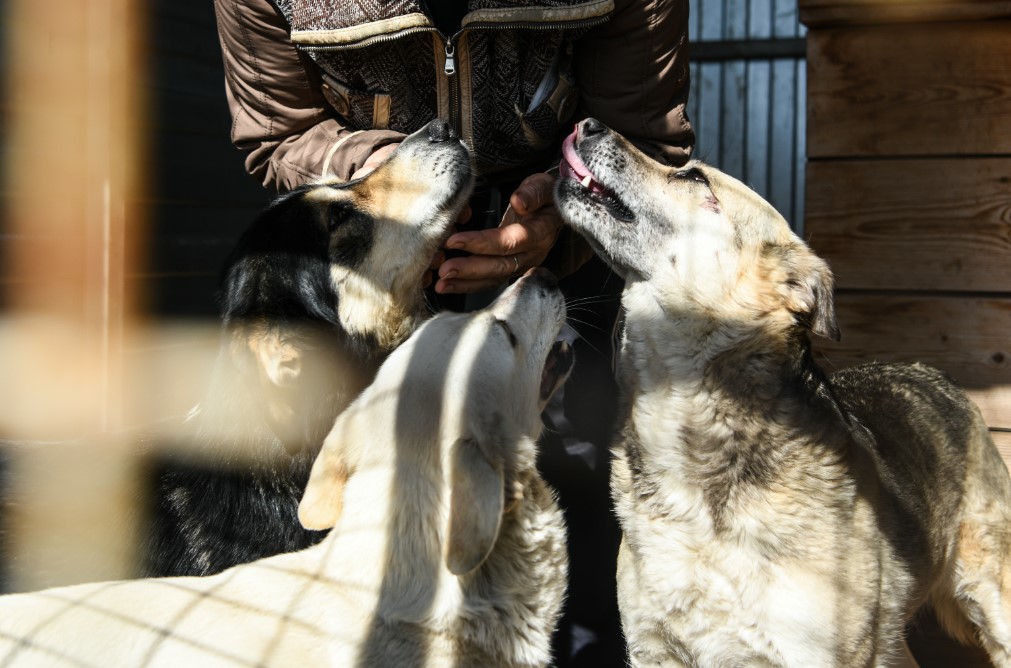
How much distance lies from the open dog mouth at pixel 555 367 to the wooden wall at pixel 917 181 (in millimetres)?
1603

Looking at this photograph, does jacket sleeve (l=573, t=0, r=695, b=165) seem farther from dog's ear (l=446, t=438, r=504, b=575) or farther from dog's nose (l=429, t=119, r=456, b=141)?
dog's ear (l=446, t=438, r=504, b=575)

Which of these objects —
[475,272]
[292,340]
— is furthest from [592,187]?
[292,340]

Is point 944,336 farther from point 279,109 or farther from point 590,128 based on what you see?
point 279,109

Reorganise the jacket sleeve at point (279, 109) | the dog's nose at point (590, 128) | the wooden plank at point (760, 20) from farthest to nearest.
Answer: the wooden plank at point (760, 20) → the jacket sleeve at point (279, 109) → the dog's nose at point (590, 128)

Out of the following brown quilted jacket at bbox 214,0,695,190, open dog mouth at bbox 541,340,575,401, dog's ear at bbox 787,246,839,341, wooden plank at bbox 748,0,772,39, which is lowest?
open dog mouth at bbox 541,340,575,401

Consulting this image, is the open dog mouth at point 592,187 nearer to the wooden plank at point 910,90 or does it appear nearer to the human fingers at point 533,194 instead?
the human fingers at point 533,194

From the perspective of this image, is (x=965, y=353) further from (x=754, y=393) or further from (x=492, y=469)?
(x=492, y=469)

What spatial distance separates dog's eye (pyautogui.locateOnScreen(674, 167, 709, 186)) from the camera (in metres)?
2.76

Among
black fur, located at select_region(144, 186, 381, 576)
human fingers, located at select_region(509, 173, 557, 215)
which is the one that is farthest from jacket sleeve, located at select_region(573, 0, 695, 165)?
black fur, located at select_region(144, 186, 381, 576)

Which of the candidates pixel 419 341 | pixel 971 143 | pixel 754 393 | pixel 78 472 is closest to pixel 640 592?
pixel 754 393

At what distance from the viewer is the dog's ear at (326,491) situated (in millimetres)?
2271

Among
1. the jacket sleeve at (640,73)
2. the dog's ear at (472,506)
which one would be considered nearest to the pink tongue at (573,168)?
the jacket sleeve at (640,73)

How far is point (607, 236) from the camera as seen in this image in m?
2.66

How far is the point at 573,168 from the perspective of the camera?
276 cm
